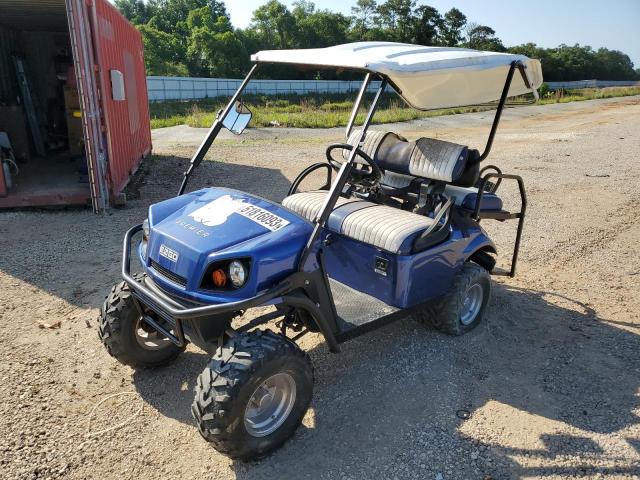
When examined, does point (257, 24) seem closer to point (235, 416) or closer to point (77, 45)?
point (77, 45)

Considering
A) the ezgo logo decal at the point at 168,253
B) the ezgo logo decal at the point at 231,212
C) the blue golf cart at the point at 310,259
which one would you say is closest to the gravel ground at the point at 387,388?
the blue golf cart at the point at 310,259

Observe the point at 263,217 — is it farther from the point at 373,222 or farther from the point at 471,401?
the point at 471,401

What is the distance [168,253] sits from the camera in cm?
302

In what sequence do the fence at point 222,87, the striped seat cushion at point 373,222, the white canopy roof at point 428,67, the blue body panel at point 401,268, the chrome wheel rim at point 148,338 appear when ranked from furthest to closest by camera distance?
the fence at point 222,87 → the blue body panel at point 401,268 → the striped seat cushion at point 373,222 → the chrome wheel rim at point 148,338 → the white canopy roof at point 428,67

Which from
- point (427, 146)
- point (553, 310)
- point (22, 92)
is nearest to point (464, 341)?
point (553, 310)

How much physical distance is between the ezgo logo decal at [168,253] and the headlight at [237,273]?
1.13ft

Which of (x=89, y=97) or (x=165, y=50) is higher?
(x=165, y=50)

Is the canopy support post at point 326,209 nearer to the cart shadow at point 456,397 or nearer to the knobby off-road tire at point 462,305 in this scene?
the cart shadow at point 456,397

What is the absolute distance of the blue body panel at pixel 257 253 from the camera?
9.43 feet

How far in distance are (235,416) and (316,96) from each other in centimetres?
3644

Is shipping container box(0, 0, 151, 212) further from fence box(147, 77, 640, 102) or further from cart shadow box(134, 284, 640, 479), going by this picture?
fence box(147, 77, 640, 102)

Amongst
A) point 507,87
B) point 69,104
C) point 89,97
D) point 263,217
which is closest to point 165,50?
point 69,104

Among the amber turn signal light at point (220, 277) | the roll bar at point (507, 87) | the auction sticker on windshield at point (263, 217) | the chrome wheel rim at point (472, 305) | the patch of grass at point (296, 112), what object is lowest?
the patch of grass at point (296, 112)

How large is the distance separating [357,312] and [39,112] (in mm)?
10633
